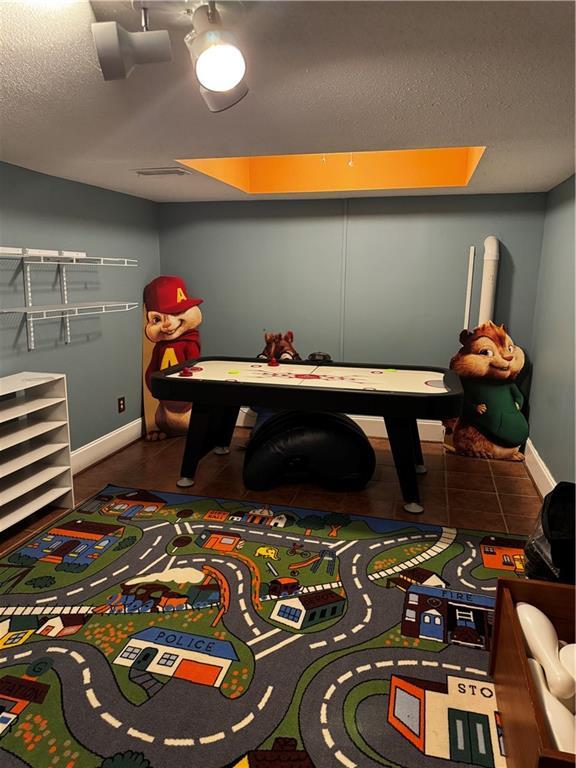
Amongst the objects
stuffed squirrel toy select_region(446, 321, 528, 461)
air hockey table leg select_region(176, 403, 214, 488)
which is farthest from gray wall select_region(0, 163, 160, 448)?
stuffed squirrel toy select_region(446, 321, 528, 461)

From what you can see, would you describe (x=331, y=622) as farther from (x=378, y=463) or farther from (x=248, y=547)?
(x=378, y=463)

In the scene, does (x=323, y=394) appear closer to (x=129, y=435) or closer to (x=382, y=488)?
(x=382, y=488)

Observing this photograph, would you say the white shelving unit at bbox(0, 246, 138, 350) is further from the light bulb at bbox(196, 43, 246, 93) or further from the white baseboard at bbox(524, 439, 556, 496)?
the white baseboard at bbox(524, 439, 556, 496)

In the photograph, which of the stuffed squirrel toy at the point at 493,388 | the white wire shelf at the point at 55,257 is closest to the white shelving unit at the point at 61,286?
the white wire shelf at the point at 55,257

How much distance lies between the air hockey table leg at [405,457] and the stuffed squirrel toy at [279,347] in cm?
137

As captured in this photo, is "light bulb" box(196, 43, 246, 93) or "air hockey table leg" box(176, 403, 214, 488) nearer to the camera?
"light bulb" box(196, 43, 246, 93)

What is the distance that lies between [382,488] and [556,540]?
1714 millimetres

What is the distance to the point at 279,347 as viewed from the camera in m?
4.41

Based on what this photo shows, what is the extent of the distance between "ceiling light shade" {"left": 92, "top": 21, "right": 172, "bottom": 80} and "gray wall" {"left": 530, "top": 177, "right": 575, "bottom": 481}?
2.71 meters

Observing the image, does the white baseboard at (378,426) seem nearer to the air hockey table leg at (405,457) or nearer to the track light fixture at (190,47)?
the air hockey table leg at (405,457)

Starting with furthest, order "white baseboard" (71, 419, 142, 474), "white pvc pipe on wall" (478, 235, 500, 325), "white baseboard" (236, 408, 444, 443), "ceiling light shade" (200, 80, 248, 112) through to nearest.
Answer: "white baseboard" (236, 408, 444, 443), "white pvc pipe on wall" (478, 235, 500, 325), "white baseboard" (71, 419, 142, 474), "ceiling light shade" (200, 80, 248, 112)

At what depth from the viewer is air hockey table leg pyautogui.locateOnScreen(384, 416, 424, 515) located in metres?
3.16

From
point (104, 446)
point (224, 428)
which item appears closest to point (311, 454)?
point (224, 428)

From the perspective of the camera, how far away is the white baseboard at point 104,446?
12.6 feet
